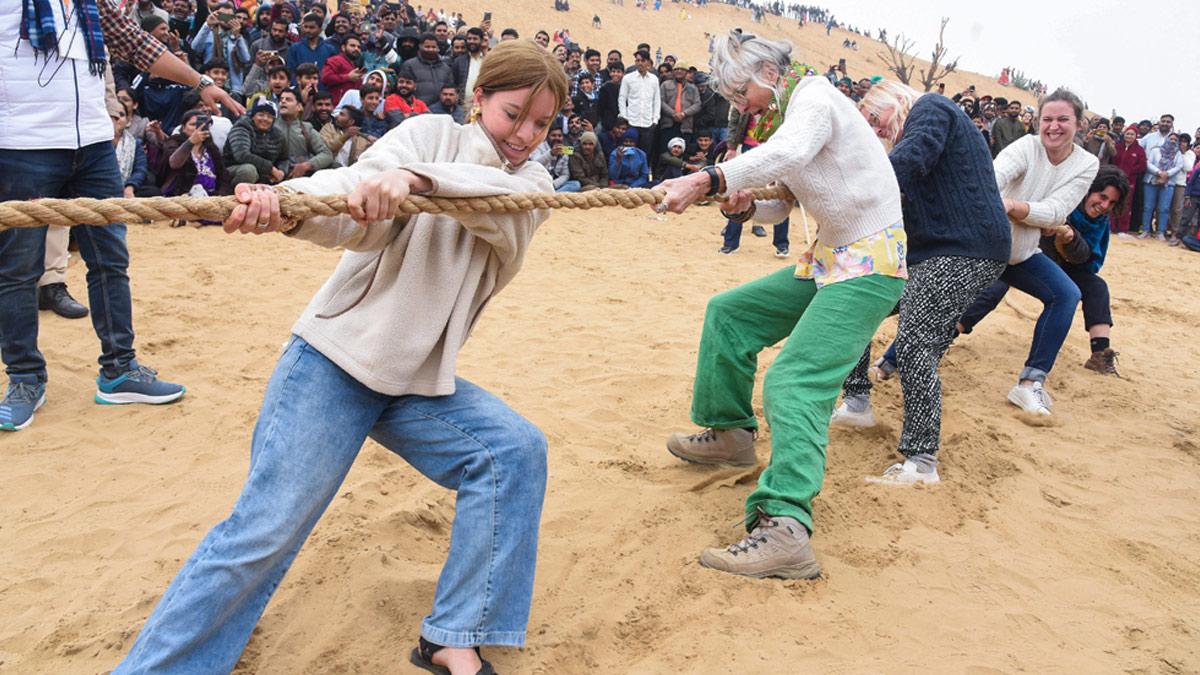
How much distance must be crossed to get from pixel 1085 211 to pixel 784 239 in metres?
3.67

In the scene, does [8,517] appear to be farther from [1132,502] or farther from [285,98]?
[285,98]

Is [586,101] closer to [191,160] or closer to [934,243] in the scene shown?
[191,160]

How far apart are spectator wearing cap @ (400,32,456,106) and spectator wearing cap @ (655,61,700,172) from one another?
3207 millimetres

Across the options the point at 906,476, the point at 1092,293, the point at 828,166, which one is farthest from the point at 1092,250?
the point at 828,166

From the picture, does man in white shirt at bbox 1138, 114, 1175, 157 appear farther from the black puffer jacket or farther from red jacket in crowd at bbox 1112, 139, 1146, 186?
the black puffer jacket

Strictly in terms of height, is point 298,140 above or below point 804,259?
below

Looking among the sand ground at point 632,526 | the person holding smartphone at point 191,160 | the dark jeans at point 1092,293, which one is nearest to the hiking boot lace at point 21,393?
the sand ground at point 632,526

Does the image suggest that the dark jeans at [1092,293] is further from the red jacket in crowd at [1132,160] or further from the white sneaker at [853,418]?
the red jacket in crowd at [1132,160]

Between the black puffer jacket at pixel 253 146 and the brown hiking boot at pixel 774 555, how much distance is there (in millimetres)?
6589

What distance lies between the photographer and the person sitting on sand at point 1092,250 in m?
4.69

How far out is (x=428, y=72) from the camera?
9.85 m

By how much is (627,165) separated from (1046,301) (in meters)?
7.24

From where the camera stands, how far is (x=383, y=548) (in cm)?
274

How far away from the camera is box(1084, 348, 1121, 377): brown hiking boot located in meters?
5.38
